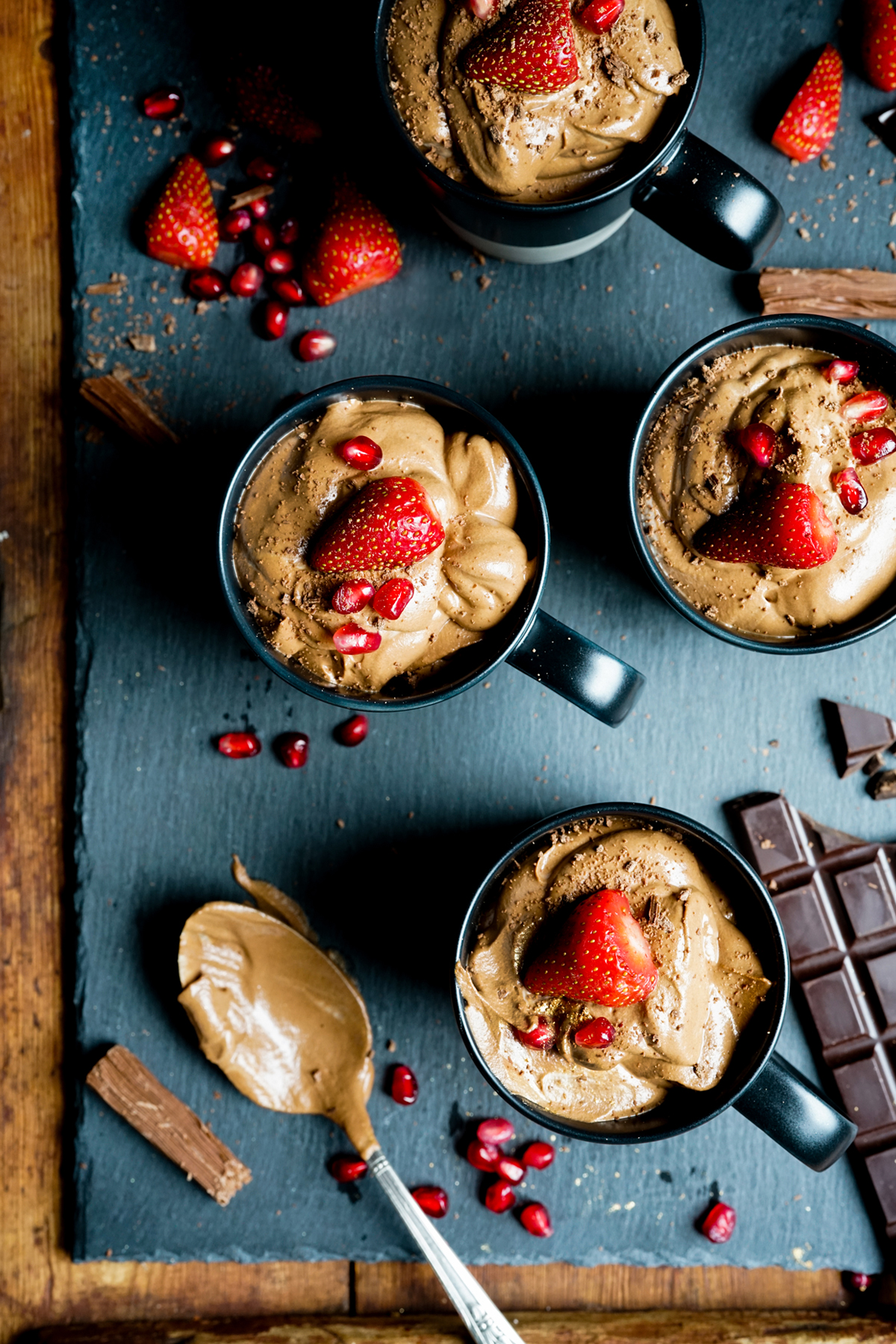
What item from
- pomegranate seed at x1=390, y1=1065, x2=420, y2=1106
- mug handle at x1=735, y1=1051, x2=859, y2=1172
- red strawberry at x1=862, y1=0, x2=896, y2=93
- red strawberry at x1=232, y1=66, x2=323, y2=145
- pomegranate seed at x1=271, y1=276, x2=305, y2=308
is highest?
red strawberry at x1=862, y1=0, x2=896, y2=93

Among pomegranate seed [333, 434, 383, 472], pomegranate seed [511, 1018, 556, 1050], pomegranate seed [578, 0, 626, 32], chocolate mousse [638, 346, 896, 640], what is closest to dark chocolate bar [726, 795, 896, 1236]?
chocolate mousse [638, 346, 896, 640]

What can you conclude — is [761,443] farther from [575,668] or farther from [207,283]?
[207,283]

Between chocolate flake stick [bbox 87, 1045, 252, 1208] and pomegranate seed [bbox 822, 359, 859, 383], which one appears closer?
pomegranate seed [bbox 822, 359, 859, 383]

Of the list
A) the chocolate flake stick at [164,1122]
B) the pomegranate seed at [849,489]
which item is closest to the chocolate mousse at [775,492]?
the pomegranate seed at [849,489]

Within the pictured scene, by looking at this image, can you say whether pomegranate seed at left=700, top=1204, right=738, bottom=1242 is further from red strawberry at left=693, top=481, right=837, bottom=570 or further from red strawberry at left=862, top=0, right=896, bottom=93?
red strawberry at left=862, top=0, right=896, bottom=93

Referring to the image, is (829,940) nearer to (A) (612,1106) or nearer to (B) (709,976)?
(B) (709,976)

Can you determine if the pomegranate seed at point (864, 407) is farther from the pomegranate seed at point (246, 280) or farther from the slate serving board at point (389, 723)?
the pomegranate seed at point (246, 280)

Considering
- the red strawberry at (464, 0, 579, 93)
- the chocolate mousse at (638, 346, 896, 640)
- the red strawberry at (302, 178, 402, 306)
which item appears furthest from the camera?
the red strawberry at (302, 178, 402, 306)
